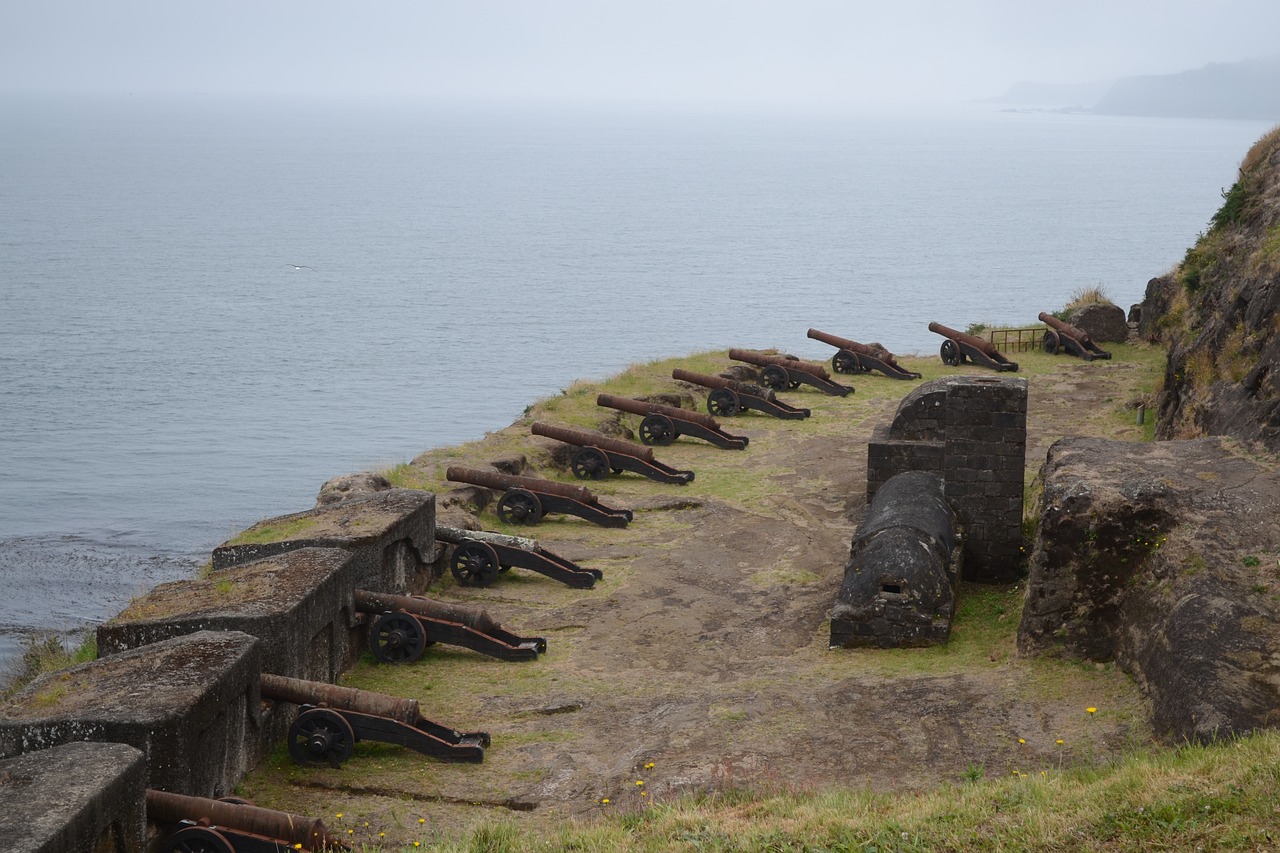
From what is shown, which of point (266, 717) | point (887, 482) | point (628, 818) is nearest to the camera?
point (628, 818)

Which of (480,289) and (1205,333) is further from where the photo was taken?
(480,289)

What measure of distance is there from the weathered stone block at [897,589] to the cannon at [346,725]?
4.11m

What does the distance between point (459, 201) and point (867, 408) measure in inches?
3626

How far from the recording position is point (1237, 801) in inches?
275

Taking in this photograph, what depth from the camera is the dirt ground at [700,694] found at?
956 cm

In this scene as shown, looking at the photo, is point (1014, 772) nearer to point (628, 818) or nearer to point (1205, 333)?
point (628, 818)

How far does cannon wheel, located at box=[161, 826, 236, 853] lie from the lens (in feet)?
27.4

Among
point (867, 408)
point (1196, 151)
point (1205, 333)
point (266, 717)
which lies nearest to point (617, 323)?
point (867, 408)

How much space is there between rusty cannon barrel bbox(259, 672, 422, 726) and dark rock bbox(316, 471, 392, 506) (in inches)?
250

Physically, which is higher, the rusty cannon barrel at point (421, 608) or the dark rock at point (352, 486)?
the dark rock at point (352, 486)

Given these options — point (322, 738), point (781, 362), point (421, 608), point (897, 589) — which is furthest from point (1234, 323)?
point (322, 738)

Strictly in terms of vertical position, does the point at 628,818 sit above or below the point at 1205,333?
below

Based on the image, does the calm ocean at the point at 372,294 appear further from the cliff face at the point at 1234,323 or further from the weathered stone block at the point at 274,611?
the cliff face at the point at 1234,323

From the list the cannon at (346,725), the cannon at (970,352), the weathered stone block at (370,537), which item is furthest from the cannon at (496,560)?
the cannon at (970,352)
